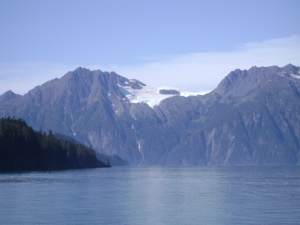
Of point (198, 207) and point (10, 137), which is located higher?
point (10, 137)

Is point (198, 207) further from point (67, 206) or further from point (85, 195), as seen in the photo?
point (85, 195)

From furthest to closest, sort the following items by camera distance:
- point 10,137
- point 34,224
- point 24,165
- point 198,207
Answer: point 24,165, point 10,137, point 198,207, point 34,224

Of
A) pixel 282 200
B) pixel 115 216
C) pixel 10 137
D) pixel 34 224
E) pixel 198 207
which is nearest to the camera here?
→ pixel 34 224

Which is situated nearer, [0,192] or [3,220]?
[3,220]

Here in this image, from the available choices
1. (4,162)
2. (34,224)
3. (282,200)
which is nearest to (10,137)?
(4,162)

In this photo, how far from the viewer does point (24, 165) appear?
191 m

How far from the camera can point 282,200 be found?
89.6 metres

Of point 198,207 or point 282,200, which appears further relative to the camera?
point 282,200

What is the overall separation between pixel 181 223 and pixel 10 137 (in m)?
123

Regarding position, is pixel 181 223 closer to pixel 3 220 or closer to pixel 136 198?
pixel 3 220

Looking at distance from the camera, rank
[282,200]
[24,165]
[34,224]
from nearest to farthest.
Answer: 1. [34,224]
2. [282,200]
3. [24,165]

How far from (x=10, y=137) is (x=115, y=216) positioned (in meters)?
116

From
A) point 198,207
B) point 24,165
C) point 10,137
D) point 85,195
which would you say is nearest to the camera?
point 198,207

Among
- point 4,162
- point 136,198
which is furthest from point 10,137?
point 136,198
